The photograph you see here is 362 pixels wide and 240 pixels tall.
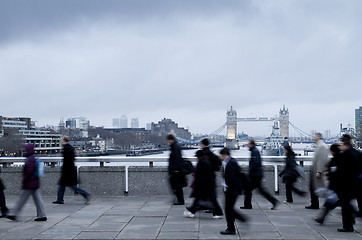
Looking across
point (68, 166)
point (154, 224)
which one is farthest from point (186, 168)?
point (68, 166)

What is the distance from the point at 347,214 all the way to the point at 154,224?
12.1 feet

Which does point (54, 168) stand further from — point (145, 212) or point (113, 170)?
point (145, 212)

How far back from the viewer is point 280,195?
12391 millimetres

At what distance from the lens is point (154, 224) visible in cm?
859

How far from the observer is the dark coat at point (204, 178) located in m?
8.37

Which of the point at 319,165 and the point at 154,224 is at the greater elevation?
the point at 319,165

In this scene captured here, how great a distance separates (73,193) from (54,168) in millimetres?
972

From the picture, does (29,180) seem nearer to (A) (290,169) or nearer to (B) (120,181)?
(B) (120,181)

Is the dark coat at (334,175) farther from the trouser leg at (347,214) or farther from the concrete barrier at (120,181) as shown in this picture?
the concrete barrier at (120,181)

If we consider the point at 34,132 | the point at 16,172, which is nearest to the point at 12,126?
the point at 34,132

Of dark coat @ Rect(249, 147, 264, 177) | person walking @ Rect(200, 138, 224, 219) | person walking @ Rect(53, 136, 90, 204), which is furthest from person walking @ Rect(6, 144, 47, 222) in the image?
dark coat @ Rect(249, 147, 264, 177)

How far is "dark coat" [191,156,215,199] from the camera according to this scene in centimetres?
837

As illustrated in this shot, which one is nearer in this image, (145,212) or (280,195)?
(145,212)

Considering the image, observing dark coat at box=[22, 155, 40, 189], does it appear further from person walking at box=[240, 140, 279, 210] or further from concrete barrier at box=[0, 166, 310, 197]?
person walking at box=[240, 140, 279, 210]
